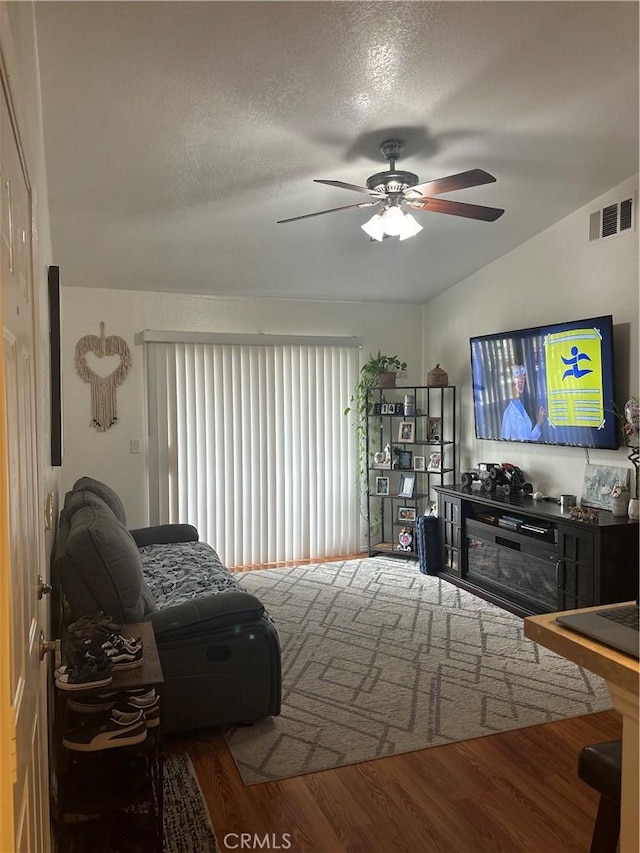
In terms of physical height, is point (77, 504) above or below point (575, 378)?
below

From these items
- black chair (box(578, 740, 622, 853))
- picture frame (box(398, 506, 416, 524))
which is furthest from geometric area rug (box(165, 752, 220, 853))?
picture frame (box(398, 506, 416, 524))

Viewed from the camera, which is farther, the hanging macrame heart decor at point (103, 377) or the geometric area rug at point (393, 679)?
the hanging macrame heart decor at point (103, 377)

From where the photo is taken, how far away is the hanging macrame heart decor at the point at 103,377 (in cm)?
529

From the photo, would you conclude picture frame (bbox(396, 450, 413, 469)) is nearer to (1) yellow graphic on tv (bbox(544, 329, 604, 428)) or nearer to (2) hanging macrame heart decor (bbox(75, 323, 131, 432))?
(1) yellow graphic on tv (bbox(544, 329, 604, 428))

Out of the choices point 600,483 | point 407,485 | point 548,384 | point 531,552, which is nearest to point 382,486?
point 407,485

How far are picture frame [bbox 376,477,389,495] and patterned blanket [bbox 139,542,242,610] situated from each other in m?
2.07

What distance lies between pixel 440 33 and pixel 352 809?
9.85ft

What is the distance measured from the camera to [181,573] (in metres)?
3.90

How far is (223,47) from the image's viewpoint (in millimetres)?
2502

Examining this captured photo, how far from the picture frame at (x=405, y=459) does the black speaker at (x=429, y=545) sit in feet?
2.19

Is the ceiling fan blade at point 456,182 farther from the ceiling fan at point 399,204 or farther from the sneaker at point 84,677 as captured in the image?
the sneaker at point 84,677

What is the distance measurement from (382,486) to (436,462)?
0.58m

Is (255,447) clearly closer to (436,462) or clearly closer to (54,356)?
(436,462)

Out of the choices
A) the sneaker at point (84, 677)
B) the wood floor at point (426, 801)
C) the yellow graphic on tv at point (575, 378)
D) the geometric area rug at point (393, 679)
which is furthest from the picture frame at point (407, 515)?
the sneaker at point (84, 677)
